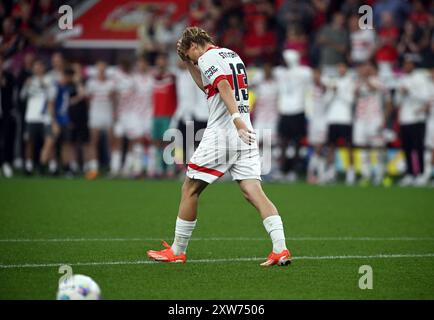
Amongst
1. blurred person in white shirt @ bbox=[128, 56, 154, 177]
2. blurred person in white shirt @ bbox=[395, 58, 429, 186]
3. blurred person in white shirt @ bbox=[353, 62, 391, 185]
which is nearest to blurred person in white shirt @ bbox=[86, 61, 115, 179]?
blurred person in white shirt @ bbox=[128, 56, 154, 177]

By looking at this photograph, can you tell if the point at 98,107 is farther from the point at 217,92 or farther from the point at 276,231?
the point at 276,231

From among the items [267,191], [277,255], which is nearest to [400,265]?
[277,255]

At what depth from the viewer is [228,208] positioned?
15.8 m

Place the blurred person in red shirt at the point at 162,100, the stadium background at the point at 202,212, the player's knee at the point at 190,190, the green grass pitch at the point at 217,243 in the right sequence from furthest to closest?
the blurred person in red shirt at the point at 162,100 < the player's knee at the point at 190,190 < the stadium background at the point at 202,212 < the green grass pitch at the point at 217,243

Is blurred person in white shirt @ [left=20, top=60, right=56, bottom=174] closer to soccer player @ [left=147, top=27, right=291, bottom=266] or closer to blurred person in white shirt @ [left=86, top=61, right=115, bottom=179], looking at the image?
blurred person in white shirt @ [left=86, top=61, right=115, bottom=179]

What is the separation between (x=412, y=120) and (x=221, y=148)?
1326 cm

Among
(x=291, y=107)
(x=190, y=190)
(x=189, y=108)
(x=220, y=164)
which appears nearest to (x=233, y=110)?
(x=220, y=164)

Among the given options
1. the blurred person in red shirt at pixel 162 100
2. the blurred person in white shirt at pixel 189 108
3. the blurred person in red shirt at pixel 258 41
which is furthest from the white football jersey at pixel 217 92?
the blurred person in red shirt at pixel 258 41

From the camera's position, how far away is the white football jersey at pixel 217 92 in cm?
931

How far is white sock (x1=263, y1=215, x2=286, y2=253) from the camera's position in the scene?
932cm

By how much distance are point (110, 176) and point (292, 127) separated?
4531mm

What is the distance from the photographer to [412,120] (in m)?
22.0

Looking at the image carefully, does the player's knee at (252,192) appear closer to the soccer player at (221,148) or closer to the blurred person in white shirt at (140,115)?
the soccer player at (221,148)
